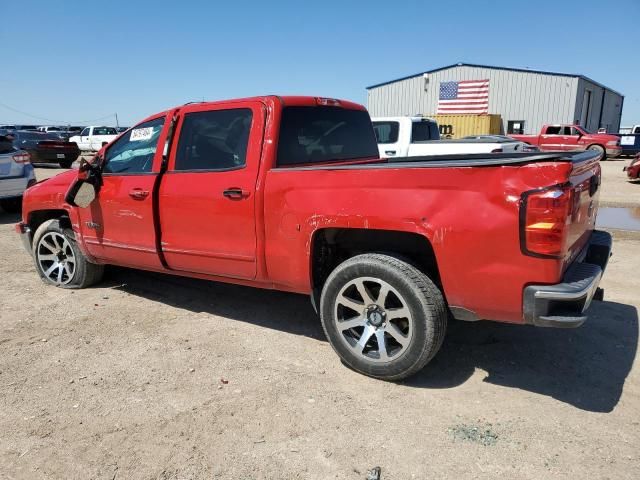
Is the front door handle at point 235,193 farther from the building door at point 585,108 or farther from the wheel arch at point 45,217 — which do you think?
the building door at point 585,108

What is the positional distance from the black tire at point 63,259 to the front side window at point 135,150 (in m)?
1.06

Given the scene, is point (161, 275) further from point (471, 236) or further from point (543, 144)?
point (543, 144)

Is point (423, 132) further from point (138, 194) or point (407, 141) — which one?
point (138, 194)

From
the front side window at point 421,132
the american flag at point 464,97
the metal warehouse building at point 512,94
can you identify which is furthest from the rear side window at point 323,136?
the american flag at point 464,97

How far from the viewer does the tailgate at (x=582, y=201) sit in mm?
2924

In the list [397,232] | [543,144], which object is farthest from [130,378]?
[543,144]

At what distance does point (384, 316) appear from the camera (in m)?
3.39

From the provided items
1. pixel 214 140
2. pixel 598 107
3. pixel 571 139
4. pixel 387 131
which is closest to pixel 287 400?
pixel 214 140

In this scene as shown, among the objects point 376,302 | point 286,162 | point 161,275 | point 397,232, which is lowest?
point 161,275

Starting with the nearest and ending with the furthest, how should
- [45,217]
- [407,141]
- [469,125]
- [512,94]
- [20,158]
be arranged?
[45,217]
[20,158]
[407,141]
[469,125]
[512,94]

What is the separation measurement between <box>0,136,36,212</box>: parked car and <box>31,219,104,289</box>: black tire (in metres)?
4.76

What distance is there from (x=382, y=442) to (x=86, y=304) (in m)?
3.53

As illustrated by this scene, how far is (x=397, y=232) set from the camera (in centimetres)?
339

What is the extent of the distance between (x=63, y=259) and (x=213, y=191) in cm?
262
